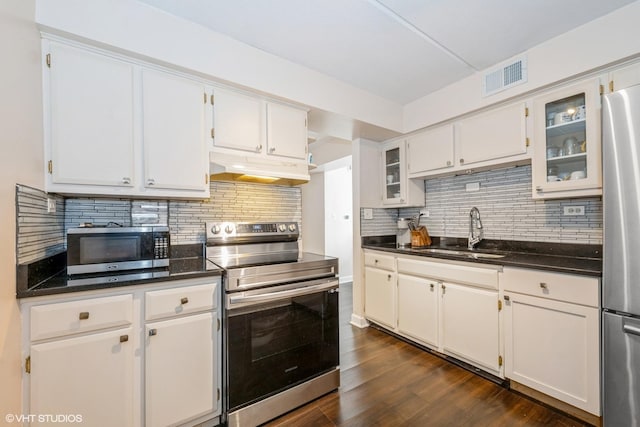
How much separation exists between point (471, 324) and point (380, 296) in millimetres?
947

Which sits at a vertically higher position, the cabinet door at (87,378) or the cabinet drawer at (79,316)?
the cabinet drawer at (79,316)

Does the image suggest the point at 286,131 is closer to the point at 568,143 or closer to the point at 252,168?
the point at 252,168

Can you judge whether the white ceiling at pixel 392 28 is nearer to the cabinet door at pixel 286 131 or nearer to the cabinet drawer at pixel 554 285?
the cabinet door at pixel 286 131

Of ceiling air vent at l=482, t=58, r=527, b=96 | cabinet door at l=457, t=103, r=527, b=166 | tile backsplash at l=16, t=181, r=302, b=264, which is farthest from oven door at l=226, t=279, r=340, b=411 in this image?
ceiling air vent at l=482, t=58, r=527, b=96

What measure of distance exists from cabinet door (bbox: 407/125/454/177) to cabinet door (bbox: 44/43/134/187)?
2554mm

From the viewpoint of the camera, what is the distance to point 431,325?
2430 millimetres

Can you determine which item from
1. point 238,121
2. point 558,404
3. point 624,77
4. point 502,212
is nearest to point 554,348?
point 558,404

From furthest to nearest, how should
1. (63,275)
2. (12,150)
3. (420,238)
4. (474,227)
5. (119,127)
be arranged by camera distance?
(420,238) → (474,227) → (119,127) → (63,275) → (12,150)

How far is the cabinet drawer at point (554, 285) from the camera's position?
1.58 m

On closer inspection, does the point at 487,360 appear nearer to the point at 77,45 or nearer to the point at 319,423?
the point at 319,423

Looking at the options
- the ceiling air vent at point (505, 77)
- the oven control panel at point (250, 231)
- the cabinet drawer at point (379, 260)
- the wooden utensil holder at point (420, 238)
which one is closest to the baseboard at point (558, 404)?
the cabinet drawer at point (379, 260)

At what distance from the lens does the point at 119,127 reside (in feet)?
5.36

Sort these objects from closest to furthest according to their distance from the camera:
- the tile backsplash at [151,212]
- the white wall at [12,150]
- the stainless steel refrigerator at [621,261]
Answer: the white wall at [12,150]
the tile backsplash at [151,212]
the stainless steel refrigerator at [621,261]

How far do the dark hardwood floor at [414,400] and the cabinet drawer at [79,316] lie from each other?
1112 millimetres
